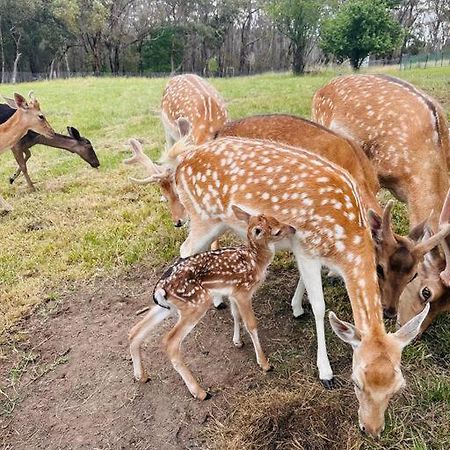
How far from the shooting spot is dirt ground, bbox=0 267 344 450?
2939 mm

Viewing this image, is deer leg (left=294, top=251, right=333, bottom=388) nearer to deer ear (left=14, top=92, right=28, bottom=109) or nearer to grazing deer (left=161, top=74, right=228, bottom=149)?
grazing deer (left=161, top=74, right=228, bottom=149)

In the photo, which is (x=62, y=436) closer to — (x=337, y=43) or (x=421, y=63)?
(x=337, y=43)

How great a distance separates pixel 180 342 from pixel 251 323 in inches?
18.0

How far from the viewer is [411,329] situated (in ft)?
8.00

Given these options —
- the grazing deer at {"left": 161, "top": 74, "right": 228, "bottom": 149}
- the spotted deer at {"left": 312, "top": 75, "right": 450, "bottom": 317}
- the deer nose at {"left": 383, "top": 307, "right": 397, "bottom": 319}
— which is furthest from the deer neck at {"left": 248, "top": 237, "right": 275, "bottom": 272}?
the grazing deer at {"left": 161, "top": 74, "right": 228, "bottom": 149}

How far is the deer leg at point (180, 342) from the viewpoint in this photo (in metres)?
3.05

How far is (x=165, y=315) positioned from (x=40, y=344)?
111 centimetres

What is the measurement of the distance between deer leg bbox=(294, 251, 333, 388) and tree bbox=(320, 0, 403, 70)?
24.5 meters

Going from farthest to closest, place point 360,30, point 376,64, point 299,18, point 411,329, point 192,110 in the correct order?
point 376,64 < point 299,18 < point 360,30 < point 192,110 < point 411,329

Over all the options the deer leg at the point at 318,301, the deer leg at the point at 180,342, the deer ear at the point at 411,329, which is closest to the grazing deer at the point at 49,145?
the deer leg at the point at 180,342

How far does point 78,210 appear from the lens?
19.9 ft

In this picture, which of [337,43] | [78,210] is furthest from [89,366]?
[337,43]

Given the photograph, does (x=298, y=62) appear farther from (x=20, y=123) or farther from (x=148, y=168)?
(x=148, y=168)

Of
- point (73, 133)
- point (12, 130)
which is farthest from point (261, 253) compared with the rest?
point (73, 133)
